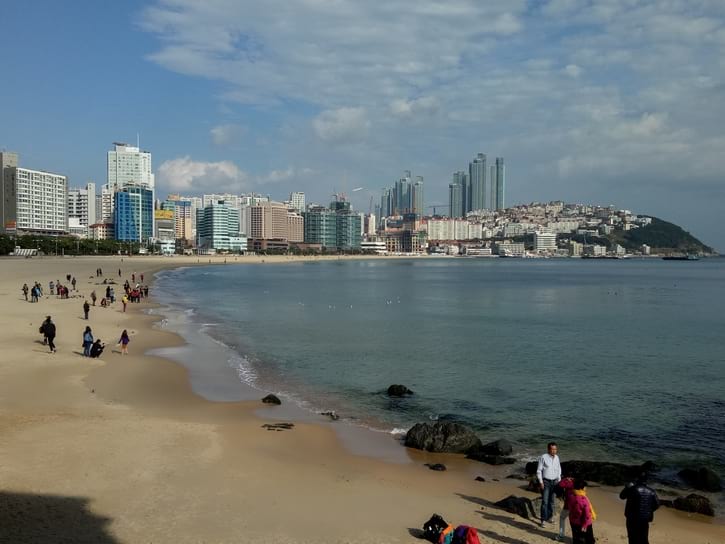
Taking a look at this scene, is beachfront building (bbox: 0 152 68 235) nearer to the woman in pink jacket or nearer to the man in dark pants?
the man in dark pants

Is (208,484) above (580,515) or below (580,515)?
below

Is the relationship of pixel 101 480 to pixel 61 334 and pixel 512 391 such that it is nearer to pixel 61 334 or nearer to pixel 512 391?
pixel 512 391

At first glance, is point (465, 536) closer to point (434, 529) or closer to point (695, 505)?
point (434, 529)

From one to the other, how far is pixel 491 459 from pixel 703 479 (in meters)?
4.19

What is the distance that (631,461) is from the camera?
13.7m

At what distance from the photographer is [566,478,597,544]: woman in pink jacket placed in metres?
8.39

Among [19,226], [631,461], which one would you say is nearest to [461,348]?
[631,461]

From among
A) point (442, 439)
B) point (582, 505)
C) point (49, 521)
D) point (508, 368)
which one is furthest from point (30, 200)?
point (582, 505)

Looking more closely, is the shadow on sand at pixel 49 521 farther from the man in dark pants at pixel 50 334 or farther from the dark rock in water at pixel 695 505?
the man in dark pants at pixel 50 334

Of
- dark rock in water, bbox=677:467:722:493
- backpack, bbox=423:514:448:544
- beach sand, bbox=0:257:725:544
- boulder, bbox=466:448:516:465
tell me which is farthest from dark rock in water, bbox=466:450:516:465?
backpack, bbox=423:514:448:544

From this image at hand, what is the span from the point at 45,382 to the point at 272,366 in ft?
28.9

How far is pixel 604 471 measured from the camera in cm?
1233

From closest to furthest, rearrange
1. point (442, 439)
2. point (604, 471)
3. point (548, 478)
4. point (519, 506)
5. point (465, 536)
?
point (465, 536) → point (548, 478) → point (519, 506) → point (604, 471) → point (442, 439)

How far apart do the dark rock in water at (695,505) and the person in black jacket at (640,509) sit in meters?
3.77
